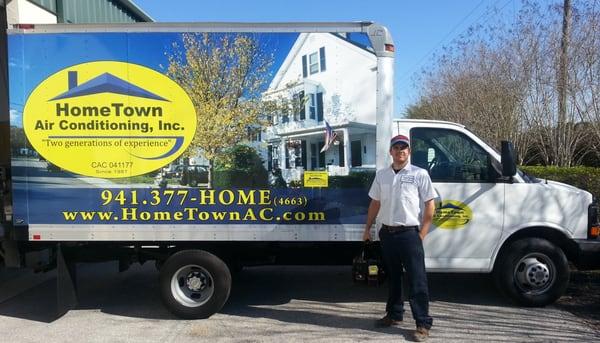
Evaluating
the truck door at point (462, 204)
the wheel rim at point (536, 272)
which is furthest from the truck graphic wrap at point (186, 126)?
the wheel rim at point (536, 272)

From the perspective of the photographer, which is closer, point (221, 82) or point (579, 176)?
point (221, 82)

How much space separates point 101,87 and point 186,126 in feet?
2.90

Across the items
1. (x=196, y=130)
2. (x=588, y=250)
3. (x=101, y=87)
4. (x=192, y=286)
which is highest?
(x=101, y=87)

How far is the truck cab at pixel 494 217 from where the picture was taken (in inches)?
212

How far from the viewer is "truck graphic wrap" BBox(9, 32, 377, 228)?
16.5 ft

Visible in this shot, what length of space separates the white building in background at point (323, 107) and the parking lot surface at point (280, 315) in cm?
153

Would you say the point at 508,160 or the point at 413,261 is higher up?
the point at 508,160

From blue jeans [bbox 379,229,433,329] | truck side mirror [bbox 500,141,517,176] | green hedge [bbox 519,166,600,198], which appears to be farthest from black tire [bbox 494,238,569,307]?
green hedge [bbox 519,166,600,198]

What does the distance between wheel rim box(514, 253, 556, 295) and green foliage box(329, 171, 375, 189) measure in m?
1.86

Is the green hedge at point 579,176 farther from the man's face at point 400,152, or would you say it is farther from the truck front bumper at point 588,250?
the man's face at point 400,152

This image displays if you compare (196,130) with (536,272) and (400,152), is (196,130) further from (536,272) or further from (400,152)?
(536,272)

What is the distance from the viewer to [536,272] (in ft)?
18.0

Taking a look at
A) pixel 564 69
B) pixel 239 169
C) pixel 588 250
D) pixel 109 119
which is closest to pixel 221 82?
pixel 239 169

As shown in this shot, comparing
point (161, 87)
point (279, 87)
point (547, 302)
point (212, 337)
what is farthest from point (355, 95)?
point (547, 302)
